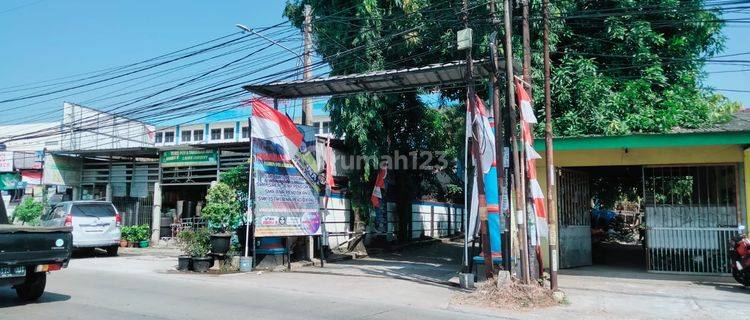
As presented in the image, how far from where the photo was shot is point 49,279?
1191 cm

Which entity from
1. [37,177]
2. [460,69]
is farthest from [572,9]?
[37,177]

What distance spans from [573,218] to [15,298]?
13029mm

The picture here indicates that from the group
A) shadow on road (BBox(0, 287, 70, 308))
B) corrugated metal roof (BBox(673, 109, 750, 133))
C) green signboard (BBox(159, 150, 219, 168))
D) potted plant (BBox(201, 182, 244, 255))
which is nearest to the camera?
shadow on road (BBox(0, 287, 70, 308))

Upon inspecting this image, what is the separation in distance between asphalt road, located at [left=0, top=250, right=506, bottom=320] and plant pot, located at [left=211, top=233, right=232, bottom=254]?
92cm

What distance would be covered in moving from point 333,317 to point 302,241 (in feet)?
26.6

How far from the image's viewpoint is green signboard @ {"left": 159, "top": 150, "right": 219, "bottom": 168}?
786 inches

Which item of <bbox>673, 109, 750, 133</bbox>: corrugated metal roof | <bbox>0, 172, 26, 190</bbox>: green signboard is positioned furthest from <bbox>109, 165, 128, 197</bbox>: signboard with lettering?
<bbox>673, 109, 750, 133</bbox>: corrugated metal roof

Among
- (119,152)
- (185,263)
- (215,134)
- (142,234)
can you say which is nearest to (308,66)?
(185,263)

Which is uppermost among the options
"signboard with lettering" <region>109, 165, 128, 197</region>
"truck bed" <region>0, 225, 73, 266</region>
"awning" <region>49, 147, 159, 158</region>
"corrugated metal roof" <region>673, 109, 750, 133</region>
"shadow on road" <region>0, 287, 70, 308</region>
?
"awning" <region>49, 147, 159, 158</region>

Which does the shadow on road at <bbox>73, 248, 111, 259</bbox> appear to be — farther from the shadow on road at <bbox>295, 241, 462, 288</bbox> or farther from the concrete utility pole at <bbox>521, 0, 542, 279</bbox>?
the concrete utility pole at <bbox>521, 0, 542, 279</bbox>

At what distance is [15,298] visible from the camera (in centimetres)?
955

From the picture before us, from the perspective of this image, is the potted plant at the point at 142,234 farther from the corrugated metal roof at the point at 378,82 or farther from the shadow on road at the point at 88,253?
the corrugated metal roof at the point at 378,82

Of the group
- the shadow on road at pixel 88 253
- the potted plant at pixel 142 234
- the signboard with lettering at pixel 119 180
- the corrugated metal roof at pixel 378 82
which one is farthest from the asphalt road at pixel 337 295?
the signboard with lettering at pixel 119 180

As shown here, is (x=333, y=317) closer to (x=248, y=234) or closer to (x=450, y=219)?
(x=248, y=234)
